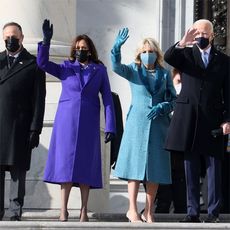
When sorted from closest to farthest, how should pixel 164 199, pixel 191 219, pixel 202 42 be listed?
pixel 191 219, pixel 202 42, pixel 164 199

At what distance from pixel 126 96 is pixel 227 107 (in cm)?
504

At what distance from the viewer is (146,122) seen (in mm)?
11211

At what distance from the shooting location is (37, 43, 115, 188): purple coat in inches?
435

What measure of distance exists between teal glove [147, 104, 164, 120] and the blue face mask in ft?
1.31

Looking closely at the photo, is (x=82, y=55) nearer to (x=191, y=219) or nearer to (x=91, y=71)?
(x=91, y=71)

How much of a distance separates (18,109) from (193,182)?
1723mm

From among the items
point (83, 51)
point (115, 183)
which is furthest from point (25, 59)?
point (115, 183)

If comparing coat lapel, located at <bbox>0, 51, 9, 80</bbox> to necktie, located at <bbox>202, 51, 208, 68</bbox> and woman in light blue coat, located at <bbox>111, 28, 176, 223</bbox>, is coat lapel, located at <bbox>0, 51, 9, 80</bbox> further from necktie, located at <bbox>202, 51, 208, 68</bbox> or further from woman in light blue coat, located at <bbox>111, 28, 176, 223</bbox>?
necktie, located at <bbox>202, 51, 208, 68</bbox>

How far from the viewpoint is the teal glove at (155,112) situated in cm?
1113

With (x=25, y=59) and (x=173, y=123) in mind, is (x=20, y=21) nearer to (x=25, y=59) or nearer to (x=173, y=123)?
(x=25, y=59)

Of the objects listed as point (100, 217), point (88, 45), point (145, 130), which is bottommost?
point (100, 217)

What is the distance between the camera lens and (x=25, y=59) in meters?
11.4

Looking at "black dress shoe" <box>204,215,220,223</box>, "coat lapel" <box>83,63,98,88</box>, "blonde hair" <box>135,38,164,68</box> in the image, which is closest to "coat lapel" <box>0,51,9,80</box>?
"coat lapel" <box>83,63,98,88</box>

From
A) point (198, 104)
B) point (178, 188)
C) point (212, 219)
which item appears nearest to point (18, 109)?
point (198, 104)
